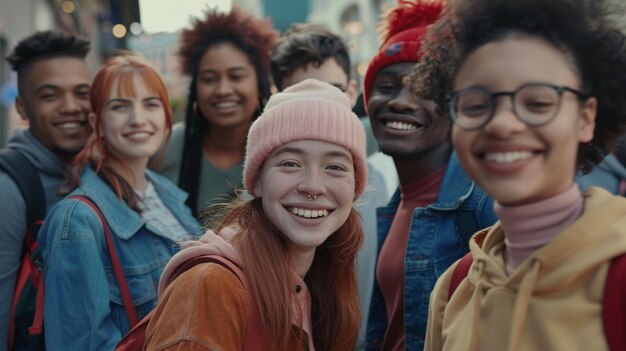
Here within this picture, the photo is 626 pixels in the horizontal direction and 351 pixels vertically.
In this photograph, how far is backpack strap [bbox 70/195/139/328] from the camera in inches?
135

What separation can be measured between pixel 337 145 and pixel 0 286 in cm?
198

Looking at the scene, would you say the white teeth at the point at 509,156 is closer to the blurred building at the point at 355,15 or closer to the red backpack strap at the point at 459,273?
the red backpack strap at the point at 459,273

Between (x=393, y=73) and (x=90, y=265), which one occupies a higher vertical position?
(x=393, y=73)

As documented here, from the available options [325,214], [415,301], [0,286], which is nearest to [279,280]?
[325,214]

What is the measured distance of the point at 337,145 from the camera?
8.70 ft

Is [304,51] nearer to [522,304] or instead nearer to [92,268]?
[92,268]

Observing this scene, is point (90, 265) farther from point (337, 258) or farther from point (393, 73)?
point (393, 73)

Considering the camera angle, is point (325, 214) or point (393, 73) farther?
point (393, 73)

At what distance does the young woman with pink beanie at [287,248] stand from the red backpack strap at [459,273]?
0.54m

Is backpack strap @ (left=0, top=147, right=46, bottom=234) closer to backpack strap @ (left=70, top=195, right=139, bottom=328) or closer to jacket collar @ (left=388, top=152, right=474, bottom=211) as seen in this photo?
backpack strap @ (left=70, top=195, right=139, bottom=328)

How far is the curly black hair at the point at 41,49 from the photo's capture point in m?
4.35

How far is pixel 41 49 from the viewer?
4.34 meters

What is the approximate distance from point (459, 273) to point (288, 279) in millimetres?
626

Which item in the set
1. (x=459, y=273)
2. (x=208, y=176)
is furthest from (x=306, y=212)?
(x=208, y=176)
